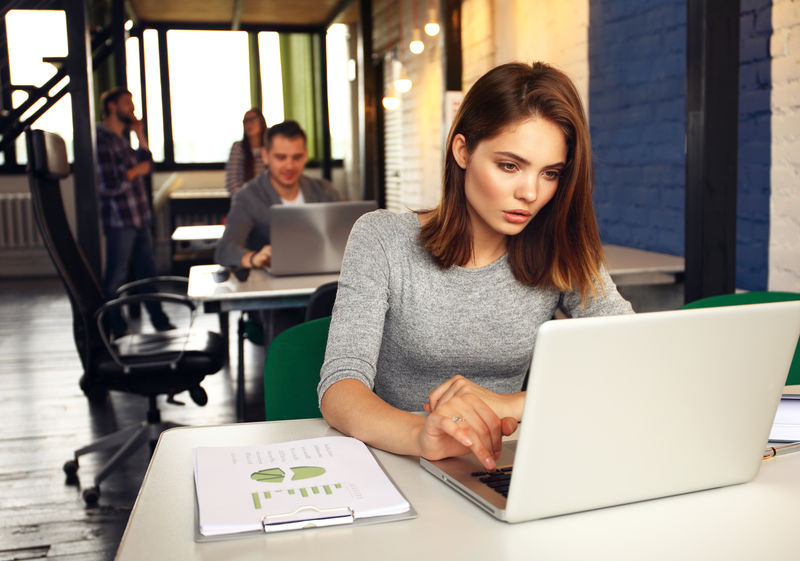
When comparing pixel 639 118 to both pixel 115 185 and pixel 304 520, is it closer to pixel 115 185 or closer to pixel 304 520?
pixel 304 520

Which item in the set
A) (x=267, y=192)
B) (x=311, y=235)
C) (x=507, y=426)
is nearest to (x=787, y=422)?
(x=507, y=426)

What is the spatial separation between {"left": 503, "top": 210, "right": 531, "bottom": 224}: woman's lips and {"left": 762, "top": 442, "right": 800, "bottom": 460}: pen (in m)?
0.53

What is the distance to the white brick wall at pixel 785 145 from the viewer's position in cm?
253

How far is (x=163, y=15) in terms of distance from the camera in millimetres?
9531

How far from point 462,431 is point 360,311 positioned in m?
0.42

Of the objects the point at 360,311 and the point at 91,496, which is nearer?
the point at 360,311

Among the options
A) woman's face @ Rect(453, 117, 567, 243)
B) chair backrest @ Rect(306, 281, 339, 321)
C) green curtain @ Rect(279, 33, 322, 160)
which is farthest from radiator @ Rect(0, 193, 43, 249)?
woman's face @ Rect(453, 117, 567, 243)

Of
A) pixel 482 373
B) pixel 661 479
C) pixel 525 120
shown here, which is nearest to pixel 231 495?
pixel 661 479

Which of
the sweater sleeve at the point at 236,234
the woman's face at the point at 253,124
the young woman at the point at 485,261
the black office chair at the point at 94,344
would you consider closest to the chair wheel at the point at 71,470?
the black office chair at the point at 94,344

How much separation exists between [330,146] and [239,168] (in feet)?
13.1

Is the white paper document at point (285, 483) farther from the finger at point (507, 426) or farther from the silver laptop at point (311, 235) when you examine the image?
the silver laptop at point (311, 235)

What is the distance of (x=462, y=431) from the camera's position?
1.00m

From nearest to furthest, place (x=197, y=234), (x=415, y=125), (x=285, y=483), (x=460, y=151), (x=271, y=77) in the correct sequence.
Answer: (x=285, y=483), (x=460, y=151), (x=197, y=234), (x=415, y=125), (x=271, y=77)

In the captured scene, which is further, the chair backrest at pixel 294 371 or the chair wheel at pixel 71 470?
the chair wheel at pixel 71 470
